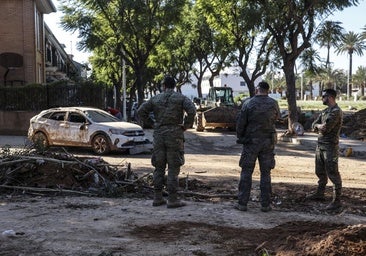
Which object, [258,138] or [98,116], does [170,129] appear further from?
[98,116]

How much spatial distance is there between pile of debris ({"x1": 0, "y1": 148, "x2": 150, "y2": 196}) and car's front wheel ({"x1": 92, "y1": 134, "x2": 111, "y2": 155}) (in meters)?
5.87

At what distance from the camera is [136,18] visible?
24.7 metres

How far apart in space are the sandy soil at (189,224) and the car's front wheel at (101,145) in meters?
5.57

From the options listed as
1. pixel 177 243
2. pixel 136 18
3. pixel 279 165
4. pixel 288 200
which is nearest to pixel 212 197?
pixel 288 200

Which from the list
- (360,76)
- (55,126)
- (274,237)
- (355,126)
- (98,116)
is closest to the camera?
(274,237)

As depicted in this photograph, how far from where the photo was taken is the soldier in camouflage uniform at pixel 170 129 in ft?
25.0

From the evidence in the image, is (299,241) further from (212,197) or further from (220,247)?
(212,197)

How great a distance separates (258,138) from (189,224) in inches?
68.0

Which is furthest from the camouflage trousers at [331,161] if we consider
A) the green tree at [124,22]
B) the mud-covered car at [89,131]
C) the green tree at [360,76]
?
the green tree at [360,76]

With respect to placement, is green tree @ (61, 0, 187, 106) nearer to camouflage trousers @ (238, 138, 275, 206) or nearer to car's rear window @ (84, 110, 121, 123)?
car's rear window @ (84, 110, 121, 123)

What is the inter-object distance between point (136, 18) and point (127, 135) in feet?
35.0

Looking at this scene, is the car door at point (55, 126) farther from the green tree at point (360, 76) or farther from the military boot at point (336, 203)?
the green tree at point (360, 76)

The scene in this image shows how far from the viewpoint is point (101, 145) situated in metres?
15.8

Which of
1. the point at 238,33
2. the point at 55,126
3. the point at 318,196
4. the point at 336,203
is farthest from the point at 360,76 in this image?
the point at 336,203
